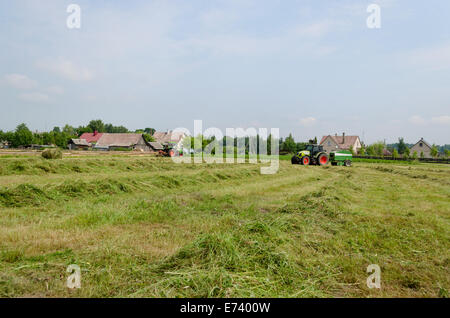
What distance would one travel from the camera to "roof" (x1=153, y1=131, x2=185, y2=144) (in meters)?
79.9

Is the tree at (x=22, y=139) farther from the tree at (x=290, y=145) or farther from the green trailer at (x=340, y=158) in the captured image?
the green trailer at (x=340, y=158)

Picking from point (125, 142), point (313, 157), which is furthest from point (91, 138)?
point (313, 157)

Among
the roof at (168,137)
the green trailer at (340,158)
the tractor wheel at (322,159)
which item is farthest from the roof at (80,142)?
the tractor wheel at (322,159)

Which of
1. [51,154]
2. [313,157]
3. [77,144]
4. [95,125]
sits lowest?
[313,157]

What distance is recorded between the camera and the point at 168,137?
285 feet

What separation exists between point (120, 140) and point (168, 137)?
16.6 meters

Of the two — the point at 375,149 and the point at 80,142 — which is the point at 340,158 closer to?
the point at 375,149

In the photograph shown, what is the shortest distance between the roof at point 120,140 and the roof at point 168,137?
8.69 metres

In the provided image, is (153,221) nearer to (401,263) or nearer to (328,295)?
(328,295)

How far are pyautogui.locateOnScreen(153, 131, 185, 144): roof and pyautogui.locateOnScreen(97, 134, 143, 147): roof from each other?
8685 mm

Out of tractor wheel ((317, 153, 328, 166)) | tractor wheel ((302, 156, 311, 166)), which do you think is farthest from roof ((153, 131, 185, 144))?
tractor wheel ((317, 153, 328, 166))

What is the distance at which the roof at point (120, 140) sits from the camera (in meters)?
73.1

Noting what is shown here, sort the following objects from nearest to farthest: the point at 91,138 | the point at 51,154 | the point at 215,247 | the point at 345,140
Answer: the point at 215,247 → the point at 51,154 → the point at 345,140 → the point at 91,138

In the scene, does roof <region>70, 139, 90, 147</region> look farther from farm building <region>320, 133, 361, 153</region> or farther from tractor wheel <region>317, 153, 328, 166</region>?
tractor wheel <region>317, 153, 328, 166</region>
